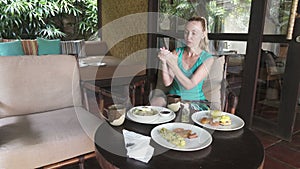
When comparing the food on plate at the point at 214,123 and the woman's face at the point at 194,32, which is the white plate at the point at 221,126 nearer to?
the food on plate at the point at 214,123

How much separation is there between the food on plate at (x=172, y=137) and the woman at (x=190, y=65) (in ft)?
1.86

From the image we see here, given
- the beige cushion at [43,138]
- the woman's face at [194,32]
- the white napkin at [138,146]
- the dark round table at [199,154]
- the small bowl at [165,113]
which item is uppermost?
the woman's face at [194,32]

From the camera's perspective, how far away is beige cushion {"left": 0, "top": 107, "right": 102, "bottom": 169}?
1.15m

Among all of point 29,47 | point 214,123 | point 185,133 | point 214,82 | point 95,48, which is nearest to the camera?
point 185,133

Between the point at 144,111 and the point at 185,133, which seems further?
the point at 144,111

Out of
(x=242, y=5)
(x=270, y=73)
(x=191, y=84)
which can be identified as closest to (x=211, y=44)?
(x=242, y=5)

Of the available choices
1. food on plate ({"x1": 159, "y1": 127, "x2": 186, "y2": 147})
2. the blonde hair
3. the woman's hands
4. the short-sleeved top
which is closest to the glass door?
the blonde hair

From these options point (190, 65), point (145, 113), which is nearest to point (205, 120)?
point (145, 113)

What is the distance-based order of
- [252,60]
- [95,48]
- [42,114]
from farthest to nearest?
[95,48] < [252,60] < [42,114]

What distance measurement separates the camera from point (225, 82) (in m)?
1.84

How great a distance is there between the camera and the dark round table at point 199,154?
77cm

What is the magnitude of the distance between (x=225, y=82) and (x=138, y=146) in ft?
3.94

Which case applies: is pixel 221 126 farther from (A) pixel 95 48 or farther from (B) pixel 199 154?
(A) pixel 95 48

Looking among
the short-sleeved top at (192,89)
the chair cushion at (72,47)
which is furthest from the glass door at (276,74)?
the chair cushion at (72,47)
